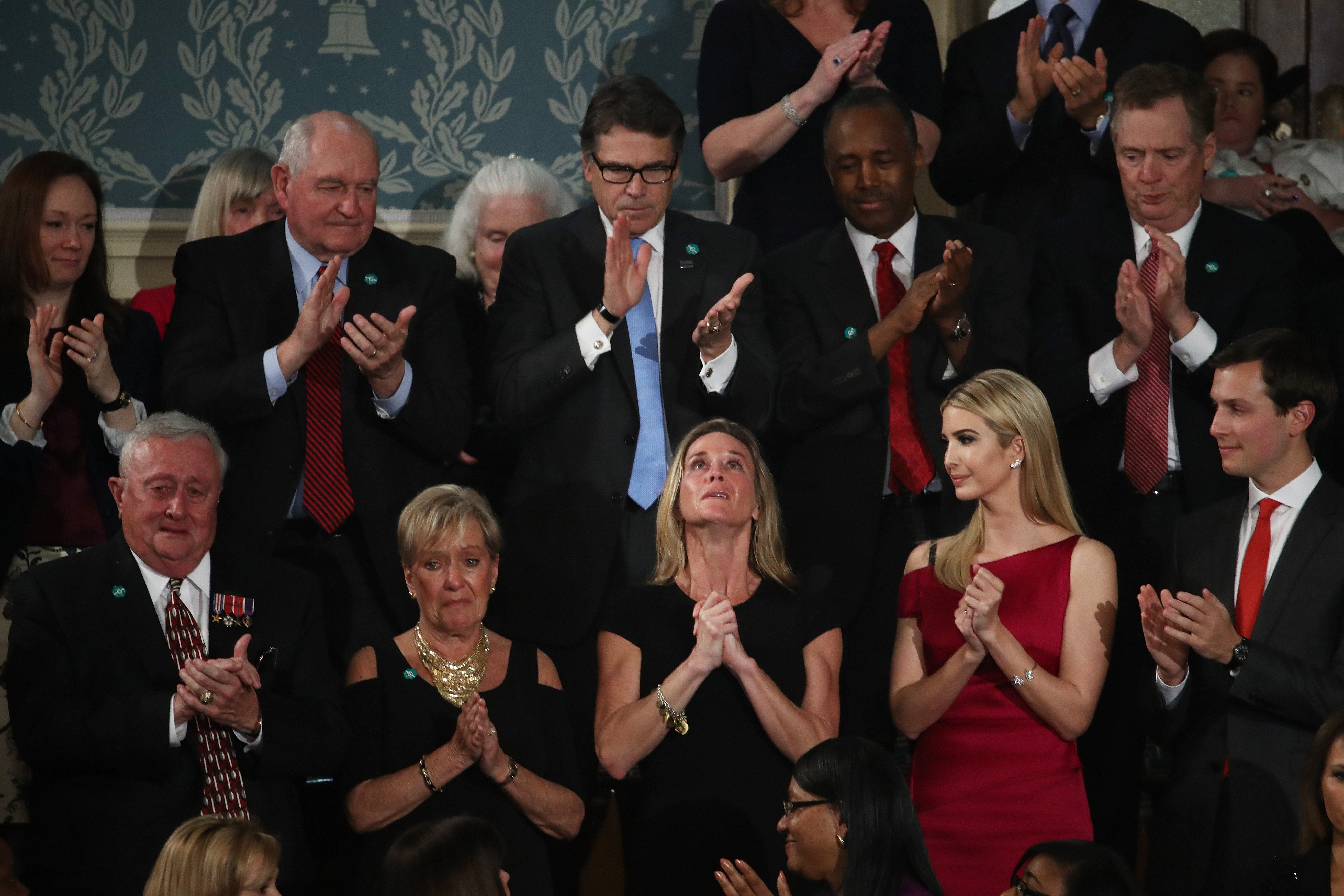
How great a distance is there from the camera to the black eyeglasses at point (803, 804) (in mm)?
2850

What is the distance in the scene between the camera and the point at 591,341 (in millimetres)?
3662

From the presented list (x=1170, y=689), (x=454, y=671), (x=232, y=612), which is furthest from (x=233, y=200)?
(x=1170, y=689)

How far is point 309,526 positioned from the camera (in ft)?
12.4

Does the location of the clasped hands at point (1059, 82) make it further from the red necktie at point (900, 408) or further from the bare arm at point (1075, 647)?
the bare arm at point (1075, 647)

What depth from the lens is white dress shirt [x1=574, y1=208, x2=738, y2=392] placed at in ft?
12.0

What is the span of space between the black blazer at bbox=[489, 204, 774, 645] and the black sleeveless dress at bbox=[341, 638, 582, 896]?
0.99 feet

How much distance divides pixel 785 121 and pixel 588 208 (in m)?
0.68

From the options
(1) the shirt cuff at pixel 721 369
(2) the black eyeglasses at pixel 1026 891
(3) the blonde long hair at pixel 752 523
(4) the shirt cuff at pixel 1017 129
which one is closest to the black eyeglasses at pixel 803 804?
(2) the black eyeglasses at pixel 1026 891

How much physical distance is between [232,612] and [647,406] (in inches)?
42.2

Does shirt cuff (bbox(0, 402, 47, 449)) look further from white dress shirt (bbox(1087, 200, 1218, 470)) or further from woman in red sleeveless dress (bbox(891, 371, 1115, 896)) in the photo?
white dress shirt (bbox(1087, 200, 1218, 470))

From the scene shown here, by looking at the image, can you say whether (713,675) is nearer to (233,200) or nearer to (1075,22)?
(233,200)

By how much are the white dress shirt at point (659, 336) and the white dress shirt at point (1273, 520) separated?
1.20 metres

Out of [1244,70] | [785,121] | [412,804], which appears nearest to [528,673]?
[412,804]

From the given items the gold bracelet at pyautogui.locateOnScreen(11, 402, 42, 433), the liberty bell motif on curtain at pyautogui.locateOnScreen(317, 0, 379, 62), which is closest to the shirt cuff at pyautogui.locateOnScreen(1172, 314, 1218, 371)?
the gold bracelet at pyautogui.locateOnScreen(11, 402, 42, 433)
